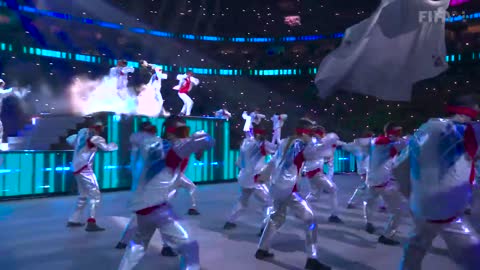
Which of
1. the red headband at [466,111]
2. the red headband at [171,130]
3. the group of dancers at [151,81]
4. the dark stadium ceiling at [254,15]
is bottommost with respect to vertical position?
the red headband at [171,130]

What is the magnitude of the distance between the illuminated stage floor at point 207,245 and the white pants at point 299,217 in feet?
0.97

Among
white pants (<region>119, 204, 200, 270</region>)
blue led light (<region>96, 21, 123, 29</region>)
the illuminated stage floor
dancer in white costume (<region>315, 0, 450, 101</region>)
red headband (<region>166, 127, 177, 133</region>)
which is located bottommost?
the illuminated stage floor

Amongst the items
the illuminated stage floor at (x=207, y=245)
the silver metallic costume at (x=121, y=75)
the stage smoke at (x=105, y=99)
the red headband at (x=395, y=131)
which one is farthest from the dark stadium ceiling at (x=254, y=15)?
the red headband at (x=395, y=131)

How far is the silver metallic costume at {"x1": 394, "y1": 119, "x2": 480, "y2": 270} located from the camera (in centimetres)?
355

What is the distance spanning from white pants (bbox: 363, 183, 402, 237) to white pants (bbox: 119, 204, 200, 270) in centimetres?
396

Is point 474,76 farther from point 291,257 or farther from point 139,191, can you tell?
point 139,191

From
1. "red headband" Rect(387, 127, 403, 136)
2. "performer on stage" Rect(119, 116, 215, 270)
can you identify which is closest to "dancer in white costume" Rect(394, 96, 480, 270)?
"performer on stage" Rect(119, 116, 215, 270)

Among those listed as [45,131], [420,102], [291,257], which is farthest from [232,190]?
[420,102]

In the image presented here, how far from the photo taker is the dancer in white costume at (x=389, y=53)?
447cm

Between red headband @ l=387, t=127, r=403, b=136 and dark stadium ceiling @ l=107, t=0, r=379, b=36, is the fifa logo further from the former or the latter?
dark stadium ceiling @ l=107, t=0, r=379, b=36

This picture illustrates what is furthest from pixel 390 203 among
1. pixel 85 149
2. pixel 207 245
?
pixel 85 149

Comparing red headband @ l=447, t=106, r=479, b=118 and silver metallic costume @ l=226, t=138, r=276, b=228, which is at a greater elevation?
red headband @ l=447, t=106, r=479, b=118

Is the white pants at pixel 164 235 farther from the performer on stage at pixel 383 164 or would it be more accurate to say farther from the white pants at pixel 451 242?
the performer on stage at pixel 383 164

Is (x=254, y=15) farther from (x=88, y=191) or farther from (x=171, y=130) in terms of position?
(x=171, y=130)
